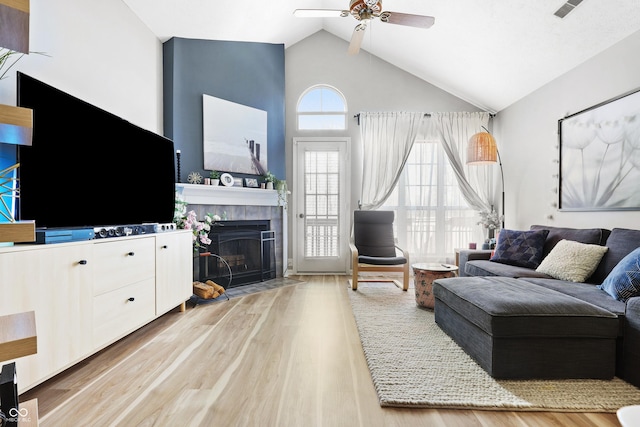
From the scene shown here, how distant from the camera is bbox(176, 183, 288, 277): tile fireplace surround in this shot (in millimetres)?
3592

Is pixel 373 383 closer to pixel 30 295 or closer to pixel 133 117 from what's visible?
pixel 30 295

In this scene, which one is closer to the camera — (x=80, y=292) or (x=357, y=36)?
(x=80, y=292)

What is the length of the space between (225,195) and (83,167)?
6.12ft

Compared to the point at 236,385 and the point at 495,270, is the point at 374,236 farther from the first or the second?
the point at 236,385

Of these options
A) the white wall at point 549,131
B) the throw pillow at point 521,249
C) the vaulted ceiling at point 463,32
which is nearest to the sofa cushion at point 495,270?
the throw pillow at point 521,249

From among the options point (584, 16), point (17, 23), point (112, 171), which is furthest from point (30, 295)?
point (584, 16)

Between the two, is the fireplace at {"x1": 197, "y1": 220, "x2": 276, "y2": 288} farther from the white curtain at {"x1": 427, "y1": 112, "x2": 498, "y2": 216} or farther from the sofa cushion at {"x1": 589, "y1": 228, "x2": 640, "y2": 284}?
the sofa cushion at {"x1": 589, "y1": 228, "x2": 640, "y2": 284}

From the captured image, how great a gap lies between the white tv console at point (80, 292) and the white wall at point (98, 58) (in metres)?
0.82

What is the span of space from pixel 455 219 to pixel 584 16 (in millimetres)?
2639

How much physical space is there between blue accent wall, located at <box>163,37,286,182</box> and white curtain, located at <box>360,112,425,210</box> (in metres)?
1.19

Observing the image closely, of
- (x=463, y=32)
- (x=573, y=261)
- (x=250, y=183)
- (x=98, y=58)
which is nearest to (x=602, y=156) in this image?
(x=573, y=261)

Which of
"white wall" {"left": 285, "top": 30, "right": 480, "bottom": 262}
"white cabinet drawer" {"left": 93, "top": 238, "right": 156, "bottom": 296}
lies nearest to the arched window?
"white wall" {"left": 285, "top": 30, "right": 480, "bottom": 262}

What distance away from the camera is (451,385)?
1690 mm

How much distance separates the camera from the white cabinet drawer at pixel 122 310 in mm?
1896
